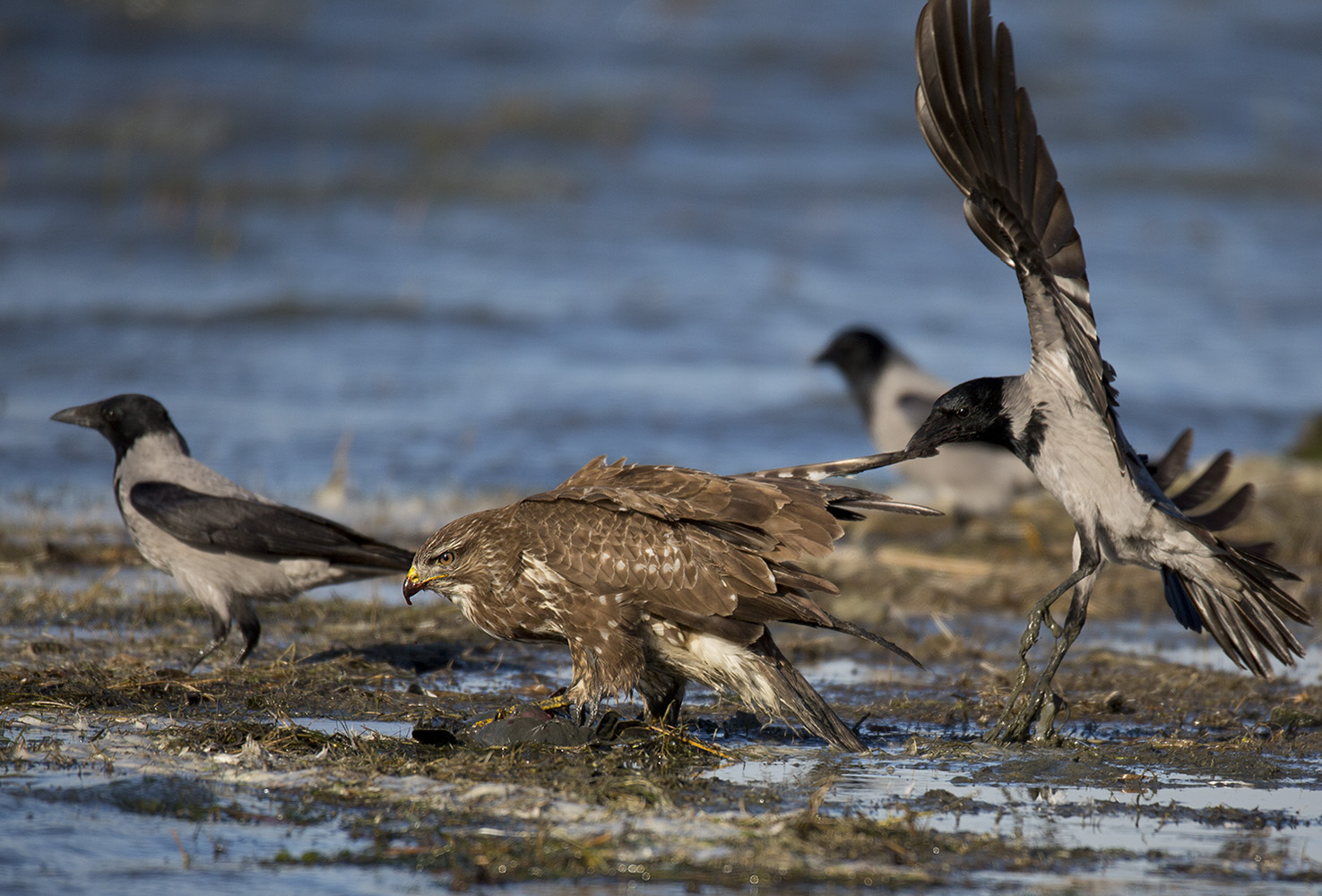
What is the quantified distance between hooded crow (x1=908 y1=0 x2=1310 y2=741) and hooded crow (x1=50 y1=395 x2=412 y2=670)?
2343 mm

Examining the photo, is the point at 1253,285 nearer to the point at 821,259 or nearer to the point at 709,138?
the point at 821,259

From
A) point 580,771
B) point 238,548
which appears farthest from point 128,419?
point 580,771

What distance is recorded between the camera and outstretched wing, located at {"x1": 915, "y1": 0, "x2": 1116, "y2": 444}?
184 inches

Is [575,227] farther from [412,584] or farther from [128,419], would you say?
[412,584]

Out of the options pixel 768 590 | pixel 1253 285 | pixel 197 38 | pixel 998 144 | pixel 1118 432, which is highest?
pixel 197 38

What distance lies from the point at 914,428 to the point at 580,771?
632cm

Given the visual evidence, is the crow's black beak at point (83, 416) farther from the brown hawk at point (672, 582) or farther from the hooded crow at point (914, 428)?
the hooded crow at point (914, 428)

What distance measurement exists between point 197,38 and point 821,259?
36.0 ft

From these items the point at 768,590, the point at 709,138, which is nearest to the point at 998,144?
the point at 768,590

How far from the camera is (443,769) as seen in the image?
4.12 m

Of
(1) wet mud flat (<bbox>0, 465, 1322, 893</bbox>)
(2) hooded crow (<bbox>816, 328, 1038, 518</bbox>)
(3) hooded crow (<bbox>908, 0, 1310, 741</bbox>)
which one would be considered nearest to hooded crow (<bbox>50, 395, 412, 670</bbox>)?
(1) wet mud flat (<bbox>0, 465, 1322, 893</bbox>)

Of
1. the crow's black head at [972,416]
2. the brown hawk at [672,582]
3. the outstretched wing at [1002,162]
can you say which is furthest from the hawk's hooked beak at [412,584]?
→ the outstretched wing at [1002,162]

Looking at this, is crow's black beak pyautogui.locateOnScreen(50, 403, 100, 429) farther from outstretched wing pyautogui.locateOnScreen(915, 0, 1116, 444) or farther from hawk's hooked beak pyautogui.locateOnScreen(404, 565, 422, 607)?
outstretched wing pyautogui.locateOnScreen(915, 0, 1116, 444)

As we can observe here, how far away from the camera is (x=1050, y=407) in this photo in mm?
5078
